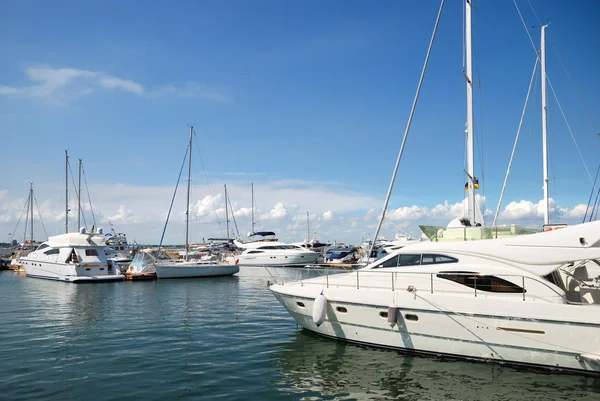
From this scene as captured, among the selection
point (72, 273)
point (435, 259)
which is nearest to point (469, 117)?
point (435, 259)

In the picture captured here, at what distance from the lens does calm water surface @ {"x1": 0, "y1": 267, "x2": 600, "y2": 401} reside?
353 inches

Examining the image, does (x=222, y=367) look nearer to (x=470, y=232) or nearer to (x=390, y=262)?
(x=390, y=262)

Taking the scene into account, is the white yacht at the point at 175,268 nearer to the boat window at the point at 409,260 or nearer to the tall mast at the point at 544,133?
the tall mast at the point at 544,133

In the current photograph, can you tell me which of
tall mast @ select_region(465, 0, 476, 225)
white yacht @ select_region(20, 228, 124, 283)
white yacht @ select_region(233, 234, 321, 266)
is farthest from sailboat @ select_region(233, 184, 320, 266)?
tall mast @ select_region(465, 0, 476, 225)

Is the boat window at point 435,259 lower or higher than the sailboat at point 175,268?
higher

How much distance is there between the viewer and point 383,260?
13094mm

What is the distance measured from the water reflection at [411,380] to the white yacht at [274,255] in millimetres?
39493

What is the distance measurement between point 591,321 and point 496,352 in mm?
2152

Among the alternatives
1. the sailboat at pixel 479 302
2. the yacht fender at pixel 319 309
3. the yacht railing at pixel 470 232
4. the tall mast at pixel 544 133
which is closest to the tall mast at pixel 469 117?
the yacht railing at pixel 470 232

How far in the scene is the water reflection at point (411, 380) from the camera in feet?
29.2

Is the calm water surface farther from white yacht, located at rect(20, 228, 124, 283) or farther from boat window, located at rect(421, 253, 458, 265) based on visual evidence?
white yacht, located at rect(20, 228, 124, 283)

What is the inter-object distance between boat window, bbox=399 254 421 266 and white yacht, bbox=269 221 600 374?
31 millimetres

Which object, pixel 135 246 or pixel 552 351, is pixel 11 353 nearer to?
pixel 552 351

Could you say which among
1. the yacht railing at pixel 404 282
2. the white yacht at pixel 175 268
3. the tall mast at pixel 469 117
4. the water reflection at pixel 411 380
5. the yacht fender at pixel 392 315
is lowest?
the water reflection at pixel 411 380
